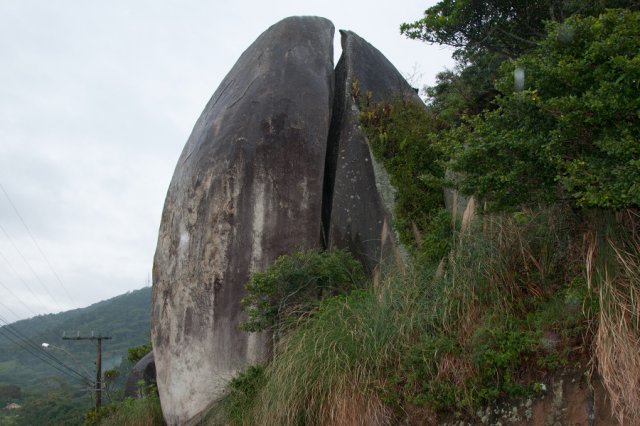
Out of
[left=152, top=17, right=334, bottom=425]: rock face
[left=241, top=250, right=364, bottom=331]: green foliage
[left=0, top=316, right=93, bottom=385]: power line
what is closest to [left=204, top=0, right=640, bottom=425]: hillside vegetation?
[left=241, top=250, right=364, bottom=331]: green foliage

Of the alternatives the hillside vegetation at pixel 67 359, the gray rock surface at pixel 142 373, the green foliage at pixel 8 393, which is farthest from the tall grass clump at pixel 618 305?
the green foliage at pixel 8 393

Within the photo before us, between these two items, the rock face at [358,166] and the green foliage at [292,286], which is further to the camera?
the rock face at [358,166]

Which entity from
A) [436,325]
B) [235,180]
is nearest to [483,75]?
[235,180]

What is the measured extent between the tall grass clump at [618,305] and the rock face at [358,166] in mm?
3311

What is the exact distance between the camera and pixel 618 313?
14.4 feet

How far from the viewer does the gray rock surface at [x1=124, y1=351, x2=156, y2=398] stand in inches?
629

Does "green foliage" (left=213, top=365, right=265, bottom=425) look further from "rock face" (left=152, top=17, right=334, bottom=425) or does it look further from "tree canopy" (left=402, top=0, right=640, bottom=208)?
"tree canopy" (left=402, top=0, right=640, bottom=208)

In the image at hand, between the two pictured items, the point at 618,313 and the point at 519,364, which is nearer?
the point at 618,313

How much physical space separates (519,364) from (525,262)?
1.00m

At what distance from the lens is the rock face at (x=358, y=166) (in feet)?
29.2

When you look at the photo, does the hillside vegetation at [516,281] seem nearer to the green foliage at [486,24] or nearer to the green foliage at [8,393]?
the green foliage at [486,24]

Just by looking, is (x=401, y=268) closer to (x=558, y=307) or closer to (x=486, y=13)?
(x=558, y=307)

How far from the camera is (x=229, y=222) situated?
8633 millimetres

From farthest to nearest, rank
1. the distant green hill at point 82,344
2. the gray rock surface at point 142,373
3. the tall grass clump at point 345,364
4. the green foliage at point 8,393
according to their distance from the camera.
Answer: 1. the distant green hill at point 82,344
2. the green foliage at point 8,393
3. the gray rock surface at point 142,373
4. the tall grass clump at point 345,364
